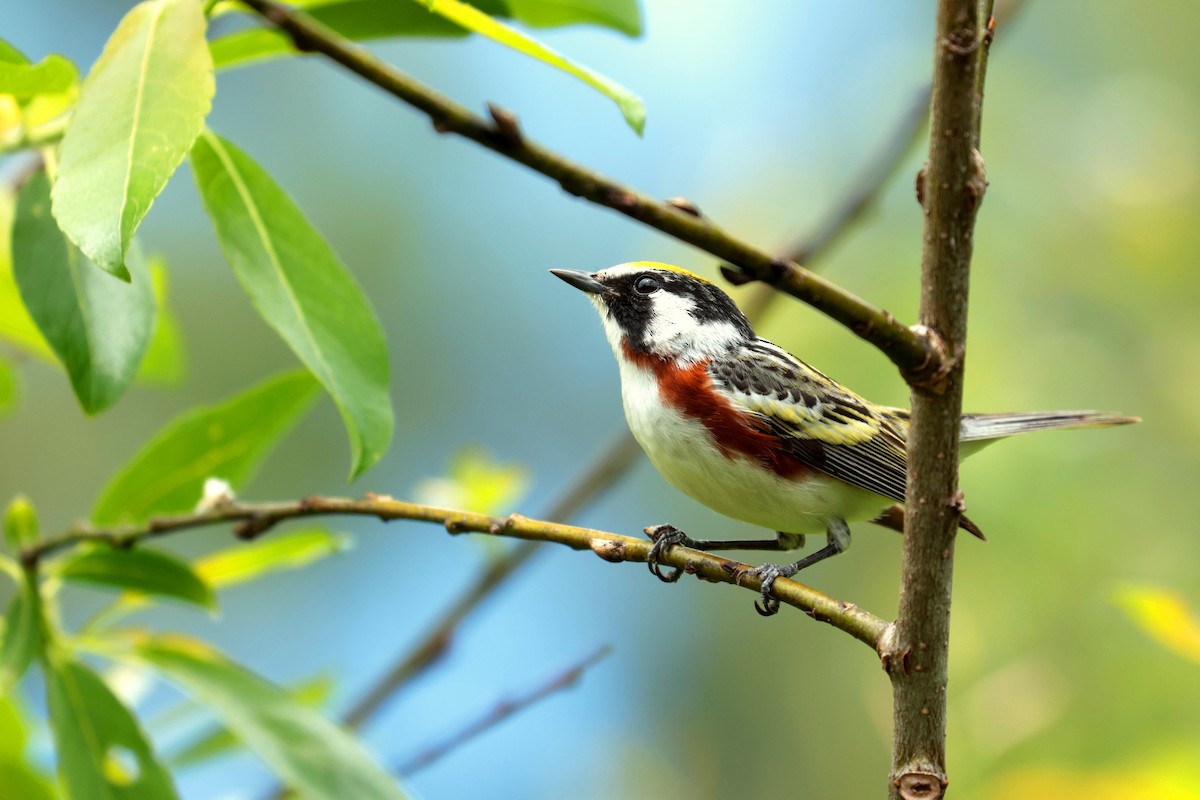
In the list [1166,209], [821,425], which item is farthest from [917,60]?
[821,425]

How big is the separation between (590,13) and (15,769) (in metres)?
1.90

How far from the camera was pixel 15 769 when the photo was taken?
2.37m

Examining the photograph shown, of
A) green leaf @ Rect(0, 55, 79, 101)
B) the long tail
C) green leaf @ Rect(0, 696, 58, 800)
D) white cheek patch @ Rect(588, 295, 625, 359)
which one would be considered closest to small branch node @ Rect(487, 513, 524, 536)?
green leaf @ Rect(0, 55, 79, 101)

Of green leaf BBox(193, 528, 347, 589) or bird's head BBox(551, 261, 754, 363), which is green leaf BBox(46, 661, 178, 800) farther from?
bird's head BBox(551, 261, 754, 363)

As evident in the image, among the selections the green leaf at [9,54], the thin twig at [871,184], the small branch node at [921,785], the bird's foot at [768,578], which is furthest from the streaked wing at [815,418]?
the green leaf at [9,54]

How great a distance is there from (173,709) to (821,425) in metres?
1.86

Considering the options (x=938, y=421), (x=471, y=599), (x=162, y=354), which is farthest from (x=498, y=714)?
(x=938, y=421)

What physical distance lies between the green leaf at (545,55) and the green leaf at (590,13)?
54cm

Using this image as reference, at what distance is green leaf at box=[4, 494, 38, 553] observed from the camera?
7.31 ft

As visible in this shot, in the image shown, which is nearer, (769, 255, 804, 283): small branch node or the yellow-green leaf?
(769, 255, 804, 283): small branch node

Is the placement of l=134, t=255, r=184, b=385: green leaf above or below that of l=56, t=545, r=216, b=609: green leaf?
above

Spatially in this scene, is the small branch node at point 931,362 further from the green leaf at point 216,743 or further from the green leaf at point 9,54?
the green leaf at point 216,743

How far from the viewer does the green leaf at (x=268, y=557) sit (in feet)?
8.65

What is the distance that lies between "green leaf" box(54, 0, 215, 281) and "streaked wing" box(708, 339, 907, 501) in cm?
170
